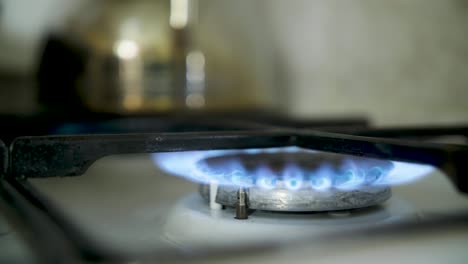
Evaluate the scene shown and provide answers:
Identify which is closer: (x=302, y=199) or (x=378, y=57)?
(x=302, y=199)

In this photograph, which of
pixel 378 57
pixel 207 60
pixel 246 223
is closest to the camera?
pixel 246 223

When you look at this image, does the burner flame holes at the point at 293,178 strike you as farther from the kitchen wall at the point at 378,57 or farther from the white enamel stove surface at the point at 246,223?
the kitchen wall at the point at 378,57

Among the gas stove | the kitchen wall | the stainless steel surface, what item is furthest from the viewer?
the kitchen wall

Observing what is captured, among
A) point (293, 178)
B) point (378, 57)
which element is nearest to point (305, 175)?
point (293, 178)

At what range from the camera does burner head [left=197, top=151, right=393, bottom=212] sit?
1.47 ft

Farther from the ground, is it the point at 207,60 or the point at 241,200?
the point at 207,60

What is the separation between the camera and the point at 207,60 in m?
1.17

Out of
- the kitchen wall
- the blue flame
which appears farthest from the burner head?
the kitchen wall

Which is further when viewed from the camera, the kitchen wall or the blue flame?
the kitchen wall

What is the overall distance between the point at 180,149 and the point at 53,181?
0.25m

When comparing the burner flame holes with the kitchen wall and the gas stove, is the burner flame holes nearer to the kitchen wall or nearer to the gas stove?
the gas stove

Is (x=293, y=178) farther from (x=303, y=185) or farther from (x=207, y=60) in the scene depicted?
(x=207, y=60)

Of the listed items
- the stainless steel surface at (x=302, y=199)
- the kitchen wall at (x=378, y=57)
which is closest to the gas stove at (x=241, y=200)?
the stainless steel surface at (x=302, y=199)

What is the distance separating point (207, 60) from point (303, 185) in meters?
0.74
